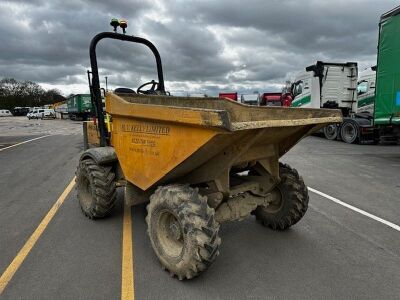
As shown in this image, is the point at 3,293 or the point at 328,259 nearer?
the point at 3,293

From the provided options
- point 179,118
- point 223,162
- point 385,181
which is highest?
point 179,118

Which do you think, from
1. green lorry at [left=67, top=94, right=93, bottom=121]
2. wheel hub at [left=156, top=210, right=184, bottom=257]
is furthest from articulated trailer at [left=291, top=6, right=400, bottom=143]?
green lorry at [left=67, top=94, right=93, bottom=121]

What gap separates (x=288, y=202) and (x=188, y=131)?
1.98 m

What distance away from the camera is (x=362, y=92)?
18328 mm

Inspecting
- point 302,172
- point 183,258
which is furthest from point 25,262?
point 302,172

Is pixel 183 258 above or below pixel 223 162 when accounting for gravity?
below

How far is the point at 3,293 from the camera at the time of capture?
3.16 metres

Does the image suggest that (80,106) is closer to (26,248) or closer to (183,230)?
(26,248)

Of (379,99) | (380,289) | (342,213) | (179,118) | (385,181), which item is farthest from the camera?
(379,99)

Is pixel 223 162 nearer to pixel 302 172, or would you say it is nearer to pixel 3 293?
pixel 3 293

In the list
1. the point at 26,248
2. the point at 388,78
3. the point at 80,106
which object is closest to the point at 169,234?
the point at 26,248

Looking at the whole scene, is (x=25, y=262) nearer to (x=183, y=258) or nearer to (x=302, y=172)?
(x=183, y=258)

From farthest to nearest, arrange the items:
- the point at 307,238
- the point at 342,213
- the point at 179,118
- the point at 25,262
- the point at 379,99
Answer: the point at 379,99 → the point at 342,213 → the point at 307,238 → the point at 25,262 → the point at 179,118

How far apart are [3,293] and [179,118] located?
7.39 ft
